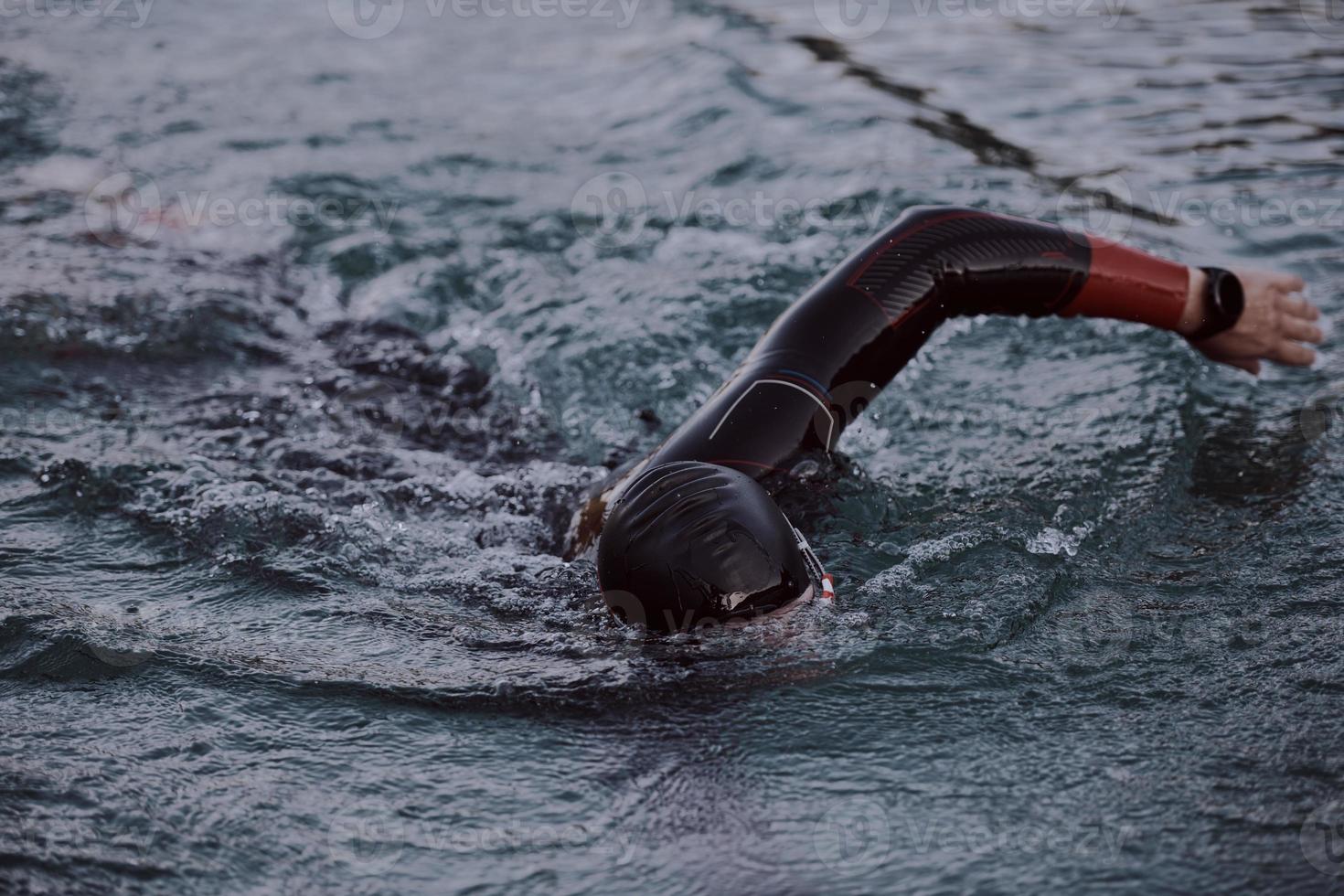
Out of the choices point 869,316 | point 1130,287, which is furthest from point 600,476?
point 1130,287

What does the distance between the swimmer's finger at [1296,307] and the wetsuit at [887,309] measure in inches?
12.6

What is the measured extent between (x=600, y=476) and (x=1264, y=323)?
2081mm

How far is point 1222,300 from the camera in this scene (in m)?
3.71

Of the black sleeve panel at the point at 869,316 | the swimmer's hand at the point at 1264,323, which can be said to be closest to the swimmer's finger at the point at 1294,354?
the swimmer's hand at the point at 1264,323

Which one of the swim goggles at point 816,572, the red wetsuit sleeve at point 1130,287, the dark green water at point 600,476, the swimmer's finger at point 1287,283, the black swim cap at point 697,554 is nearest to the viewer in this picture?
the dark green water at point 600,476

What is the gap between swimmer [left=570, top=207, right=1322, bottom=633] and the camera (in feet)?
8.98

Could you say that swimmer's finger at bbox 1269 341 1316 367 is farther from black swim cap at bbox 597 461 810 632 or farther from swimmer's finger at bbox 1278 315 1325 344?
black swim cap at bbox 597 461 810 632

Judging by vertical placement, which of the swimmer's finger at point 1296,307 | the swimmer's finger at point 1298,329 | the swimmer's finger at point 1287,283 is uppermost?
the swimmer's finger at point 1287,283

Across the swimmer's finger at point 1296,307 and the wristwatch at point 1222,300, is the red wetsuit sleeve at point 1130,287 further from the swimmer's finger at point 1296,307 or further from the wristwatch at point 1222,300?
the swimmer's finger at point 1296,307

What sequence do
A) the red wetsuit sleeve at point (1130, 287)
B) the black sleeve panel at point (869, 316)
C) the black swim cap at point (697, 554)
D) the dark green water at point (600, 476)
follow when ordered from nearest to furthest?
1. the dark green water at point (600, 476)
2. the black swim cap at point (697, 554)
3. the black sleeve panel at point (869, 316)
4. the red wetsuit sleeve at point (1130, 287)

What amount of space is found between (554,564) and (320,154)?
5.36 meters

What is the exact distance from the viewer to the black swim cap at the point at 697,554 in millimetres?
2699

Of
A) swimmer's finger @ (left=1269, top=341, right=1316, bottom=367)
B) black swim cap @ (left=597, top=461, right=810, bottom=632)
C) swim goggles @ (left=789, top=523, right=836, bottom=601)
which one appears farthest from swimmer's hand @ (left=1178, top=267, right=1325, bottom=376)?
black swim cap @ (left=597, top=461, right=810, bottom=632)

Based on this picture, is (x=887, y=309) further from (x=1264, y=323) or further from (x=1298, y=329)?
(x=1298, y=329)
